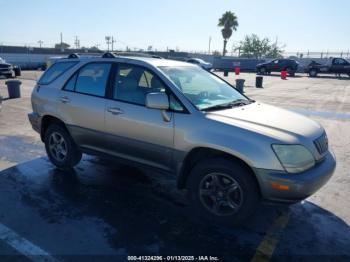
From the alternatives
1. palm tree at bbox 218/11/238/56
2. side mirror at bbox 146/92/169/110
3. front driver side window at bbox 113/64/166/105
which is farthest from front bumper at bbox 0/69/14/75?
palm tree at bbox 218/11/238/56

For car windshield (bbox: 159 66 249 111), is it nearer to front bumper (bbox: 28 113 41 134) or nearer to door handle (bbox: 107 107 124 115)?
door handle (bbox: 107 107 124 115)

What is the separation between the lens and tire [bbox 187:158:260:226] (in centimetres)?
350

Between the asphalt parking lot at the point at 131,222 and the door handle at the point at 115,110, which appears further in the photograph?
the door handle at the point at 115,110

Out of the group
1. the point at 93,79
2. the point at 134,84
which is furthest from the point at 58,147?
the point at 134,84

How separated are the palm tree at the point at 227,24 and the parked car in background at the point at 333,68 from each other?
30.8 m

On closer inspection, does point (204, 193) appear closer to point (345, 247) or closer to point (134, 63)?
point (345, 247)

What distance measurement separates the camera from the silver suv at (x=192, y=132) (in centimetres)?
337

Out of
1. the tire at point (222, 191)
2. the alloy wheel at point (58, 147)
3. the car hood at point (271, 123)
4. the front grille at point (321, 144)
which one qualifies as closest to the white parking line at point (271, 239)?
the tire at point (222, 191)

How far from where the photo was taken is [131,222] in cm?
370

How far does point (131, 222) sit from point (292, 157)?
6.13ft

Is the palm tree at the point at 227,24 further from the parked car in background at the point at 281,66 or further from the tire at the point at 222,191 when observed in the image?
the tire at the point at 222,191

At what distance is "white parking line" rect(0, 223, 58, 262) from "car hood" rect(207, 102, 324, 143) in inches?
85.1

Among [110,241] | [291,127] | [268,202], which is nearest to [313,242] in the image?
[268,202]

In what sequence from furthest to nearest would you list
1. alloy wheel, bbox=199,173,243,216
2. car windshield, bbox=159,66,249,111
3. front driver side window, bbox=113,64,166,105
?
1. front driver side window, bbox=113,64,166,105
2. car windshield, bbox=159,66,249,111
3. alloy wheel, bbox=199,173,243,216
